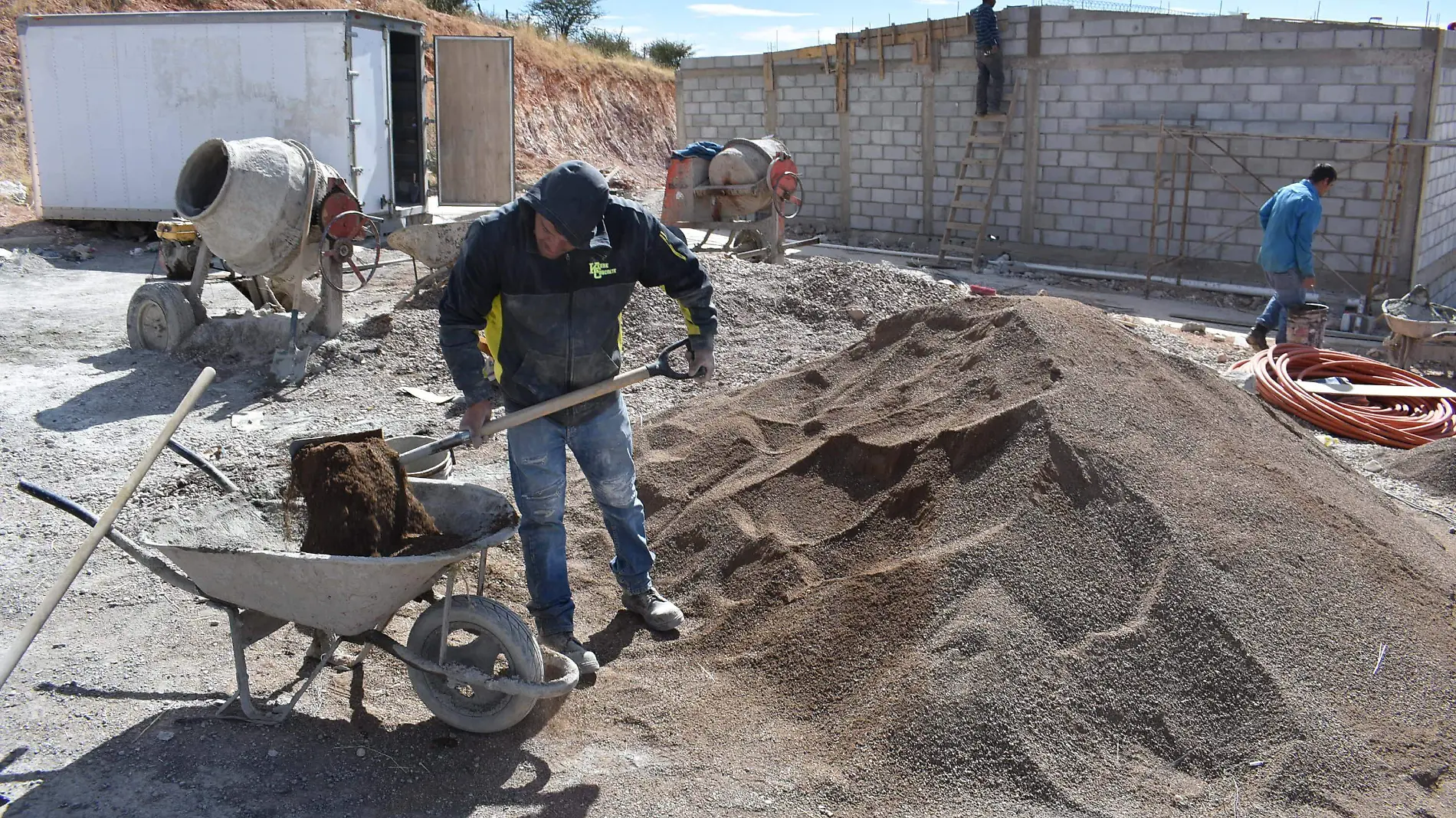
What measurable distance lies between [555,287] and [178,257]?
252 inches

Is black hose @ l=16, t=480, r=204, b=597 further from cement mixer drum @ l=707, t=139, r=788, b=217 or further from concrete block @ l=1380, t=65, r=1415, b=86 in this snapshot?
concrete block @ l=1380, t=65, r=1415, b=86

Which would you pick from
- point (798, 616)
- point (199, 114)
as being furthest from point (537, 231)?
point (199, 114)

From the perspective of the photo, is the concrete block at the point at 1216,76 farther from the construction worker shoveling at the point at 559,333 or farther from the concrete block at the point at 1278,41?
the construction worker shoveling at the point at 559,333

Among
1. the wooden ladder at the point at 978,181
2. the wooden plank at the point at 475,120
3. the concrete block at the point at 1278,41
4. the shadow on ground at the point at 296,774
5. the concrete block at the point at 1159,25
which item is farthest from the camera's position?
the wooden ladder at the point at 978,181

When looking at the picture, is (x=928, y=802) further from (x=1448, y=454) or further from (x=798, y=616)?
(x=1448, y=454)

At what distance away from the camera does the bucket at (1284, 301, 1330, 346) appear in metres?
8.04

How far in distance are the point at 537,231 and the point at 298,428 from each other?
12.0ft

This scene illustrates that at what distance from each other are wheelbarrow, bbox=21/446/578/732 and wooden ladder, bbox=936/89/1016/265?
11681 mm

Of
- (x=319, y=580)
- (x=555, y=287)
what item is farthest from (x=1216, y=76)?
(x=319, y=580)

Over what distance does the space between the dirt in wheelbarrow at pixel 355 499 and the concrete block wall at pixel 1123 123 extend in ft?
34.7

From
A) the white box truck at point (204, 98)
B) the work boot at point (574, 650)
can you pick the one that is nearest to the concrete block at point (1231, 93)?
the white box truck at point (204, 98)

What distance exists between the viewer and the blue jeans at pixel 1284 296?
799 cm

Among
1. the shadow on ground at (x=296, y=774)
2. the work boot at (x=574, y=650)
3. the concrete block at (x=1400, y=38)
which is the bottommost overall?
the shadow on ground at (x=296, y=774)

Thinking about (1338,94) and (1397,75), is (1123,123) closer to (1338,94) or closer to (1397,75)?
(1338,94)
